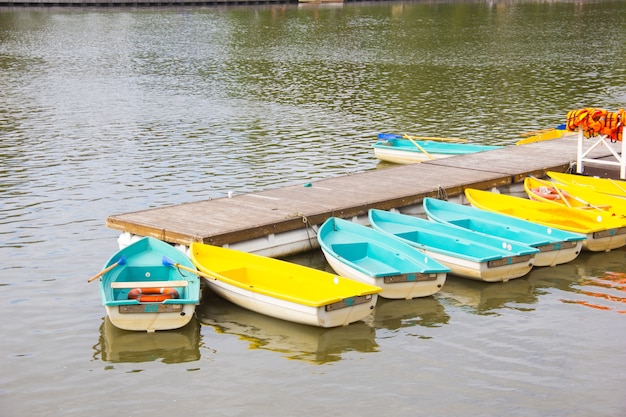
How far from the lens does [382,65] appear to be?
62.2 meters

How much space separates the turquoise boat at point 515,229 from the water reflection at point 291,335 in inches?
212

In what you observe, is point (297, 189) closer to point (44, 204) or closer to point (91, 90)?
point (44, 204)

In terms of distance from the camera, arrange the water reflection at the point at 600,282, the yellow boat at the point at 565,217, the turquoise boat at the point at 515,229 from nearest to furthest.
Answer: the water reflection at the point at 600,282 → the turquoise boat at the point at 515,229 → the yellow boat at the point at 565,217

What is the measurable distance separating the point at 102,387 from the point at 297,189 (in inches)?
410

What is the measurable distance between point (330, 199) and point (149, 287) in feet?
22.6

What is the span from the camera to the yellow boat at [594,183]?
26312 mm

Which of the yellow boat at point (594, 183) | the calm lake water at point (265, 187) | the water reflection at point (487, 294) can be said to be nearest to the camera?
the calm lake water at point (265, 187)

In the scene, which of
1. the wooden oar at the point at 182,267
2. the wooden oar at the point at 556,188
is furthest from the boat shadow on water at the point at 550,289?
the wooden oar at the point at 182,267

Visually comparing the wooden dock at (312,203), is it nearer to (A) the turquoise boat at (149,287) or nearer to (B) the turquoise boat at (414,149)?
(A) the turquoise boat at (149,287)

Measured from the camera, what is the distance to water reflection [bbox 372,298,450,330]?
19.2m

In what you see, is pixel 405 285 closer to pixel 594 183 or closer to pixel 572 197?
pixel 572 197

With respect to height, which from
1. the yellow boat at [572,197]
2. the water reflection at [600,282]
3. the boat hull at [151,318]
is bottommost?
the water reflection at [600,282]

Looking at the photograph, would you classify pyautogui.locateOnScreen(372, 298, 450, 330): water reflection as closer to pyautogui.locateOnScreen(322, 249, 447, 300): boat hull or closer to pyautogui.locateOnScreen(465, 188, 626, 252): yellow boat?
pyautogui.locateOnScreen(322, 249, 447, 300): boat hull

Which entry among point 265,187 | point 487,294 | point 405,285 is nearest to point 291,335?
point 405,285
